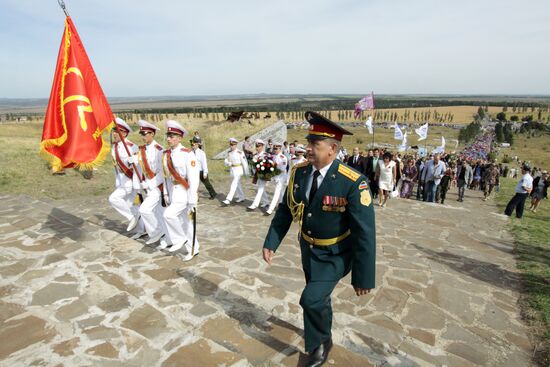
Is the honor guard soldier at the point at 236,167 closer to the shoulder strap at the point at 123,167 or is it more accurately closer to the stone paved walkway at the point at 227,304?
the stone paved walkway at the point at 227,304

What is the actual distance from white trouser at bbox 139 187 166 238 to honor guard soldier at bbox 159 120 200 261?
38 centimetres

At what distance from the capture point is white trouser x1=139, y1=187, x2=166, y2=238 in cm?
588

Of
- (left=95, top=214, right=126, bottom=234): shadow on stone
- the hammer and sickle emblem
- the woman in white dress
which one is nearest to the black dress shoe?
the hammer and sickle emblem

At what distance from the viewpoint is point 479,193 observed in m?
16.5

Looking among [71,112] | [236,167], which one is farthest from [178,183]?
[236,167]

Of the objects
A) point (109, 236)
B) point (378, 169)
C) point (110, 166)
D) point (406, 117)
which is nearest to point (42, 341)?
point (109, 236)

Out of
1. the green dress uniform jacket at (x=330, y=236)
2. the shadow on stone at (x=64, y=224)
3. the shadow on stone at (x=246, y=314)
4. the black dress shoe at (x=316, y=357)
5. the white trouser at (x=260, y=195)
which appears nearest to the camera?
the green dress uniform jacket at (x=330, y=236)

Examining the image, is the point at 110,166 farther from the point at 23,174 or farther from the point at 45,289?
the point at 45,289

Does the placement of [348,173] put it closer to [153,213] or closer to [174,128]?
[174,128]

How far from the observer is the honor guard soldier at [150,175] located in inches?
230

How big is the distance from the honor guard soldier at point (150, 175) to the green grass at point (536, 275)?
17.7 ft

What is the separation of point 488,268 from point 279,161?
17.0ft

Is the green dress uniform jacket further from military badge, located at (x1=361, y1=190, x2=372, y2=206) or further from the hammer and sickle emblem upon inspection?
the hammer and sickle emblem

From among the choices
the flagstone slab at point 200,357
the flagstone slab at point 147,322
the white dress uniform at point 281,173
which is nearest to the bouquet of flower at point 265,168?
the white dress uniform at point 281,173
